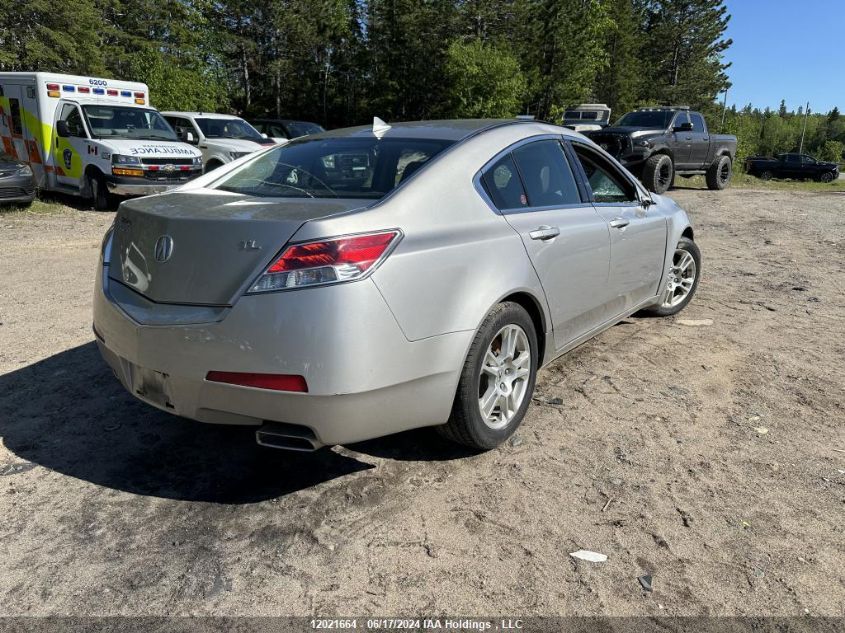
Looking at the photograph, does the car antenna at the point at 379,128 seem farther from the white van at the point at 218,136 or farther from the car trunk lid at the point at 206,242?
the white van at the point at 218,136

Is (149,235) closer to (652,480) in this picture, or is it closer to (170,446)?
(170,446)

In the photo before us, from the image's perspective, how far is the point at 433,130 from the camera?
348 centimetres

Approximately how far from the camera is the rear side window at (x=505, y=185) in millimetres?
3168

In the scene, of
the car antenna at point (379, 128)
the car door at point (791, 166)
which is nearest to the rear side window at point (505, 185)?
the car antenna at point (379, 128)

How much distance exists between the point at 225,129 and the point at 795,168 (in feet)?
109

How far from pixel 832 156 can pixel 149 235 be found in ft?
328

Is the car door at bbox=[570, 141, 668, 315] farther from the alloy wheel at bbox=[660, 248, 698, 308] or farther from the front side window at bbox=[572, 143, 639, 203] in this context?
the alloy wheel at bbox=[660, 248, 698, 308]

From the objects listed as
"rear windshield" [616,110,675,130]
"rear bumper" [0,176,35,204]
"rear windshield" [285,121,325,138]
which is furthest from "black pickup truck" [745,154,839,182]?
"rear bumper" [0,176,35,204]

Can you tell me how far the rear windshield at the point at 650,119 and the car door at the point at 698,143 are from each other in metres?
0.82

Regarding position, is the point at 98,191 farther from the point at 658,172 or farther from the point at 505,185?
the point at 658,172

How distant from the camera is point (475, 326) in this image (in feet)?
9.23

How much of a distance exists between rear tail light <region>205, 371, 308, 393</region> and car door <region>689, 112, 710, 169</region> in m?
15.2

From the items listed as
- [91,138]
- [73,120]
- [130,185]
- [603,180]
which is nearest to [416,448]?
[603,180]

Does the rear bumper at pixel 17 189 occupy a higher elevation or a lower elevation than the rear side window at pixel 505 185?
lower
